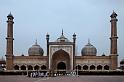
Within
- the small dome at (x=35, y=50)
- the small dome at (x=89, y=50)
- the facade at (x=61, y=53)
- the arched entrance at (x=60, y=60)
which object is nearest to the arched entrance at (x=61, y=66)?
the arched entrance at (x=60, y=60)

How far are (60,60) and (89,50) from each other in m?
5.44

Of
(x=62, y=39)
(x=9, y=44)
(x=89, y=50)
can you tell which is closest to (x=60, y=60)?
(x=62, y=39)

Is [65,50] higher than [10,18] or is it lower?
lower

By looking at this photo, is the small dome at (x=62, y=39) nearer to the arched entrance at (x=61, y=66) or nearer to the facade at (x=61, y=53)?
the facade at (x=61, y=53)

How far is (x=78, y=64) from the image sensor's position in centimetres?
5081

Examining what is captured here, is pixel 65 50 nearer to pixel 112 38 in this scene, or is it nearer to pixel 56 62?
pixel 56 62

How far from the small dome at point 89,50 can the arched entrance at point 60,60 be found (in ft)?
12.5

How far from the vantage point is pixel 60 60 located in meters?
52.7

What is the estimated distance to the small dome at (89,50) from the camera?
54.2 metres

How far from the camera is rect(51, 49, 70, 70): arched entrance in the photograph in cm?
5203

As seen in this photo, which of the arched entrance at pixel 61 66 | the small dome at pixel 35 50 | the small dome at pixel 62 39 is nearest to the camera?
the arched entrance at pixel 61 66

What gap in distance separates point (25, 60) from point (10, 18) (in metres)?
7.22

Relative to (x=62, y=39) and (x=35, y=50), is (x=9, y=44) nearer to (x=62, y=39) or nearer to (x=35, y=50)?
(x=35, y=50)

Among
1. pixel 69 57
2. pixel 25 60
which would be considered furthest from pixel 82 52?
pixel 25 60
